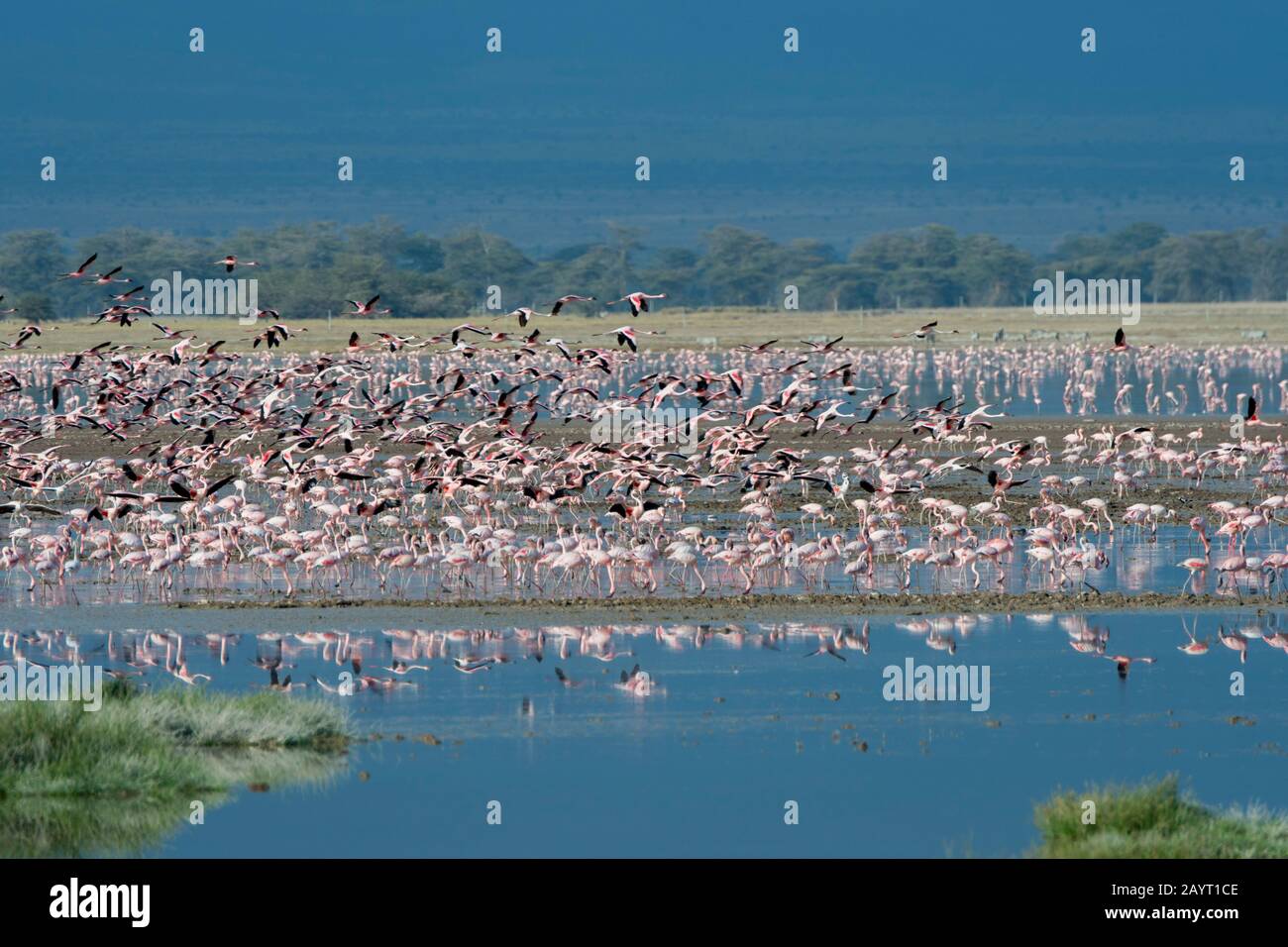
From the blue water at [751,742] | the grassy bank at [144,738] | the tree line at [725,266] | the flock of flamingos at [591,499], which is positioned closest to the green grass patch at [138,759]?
the grassy bank at [144,738]

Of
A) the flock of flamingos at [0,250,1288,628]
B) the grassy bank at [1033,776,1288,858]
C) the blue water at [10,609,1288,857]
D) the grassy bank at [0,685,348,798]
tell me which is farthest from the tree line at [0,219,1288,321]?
the grassy bank at [1033,776,1288,858]

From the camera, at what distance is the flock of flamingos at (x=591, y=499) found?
1719 centimetres

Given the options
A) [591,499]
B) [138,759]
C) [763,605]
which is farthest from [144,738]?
[591,499]

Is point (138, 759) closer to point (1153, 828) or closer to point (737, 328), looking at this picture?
point (1153, 828)

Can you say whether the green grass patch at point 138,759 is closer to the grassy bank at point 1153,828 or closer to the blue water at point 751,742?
the blue water at point 751,742

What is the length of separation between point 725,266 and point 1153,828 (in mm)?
113890

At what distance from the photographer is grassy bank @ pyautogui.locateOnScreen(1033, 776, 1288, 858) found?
9.17 m

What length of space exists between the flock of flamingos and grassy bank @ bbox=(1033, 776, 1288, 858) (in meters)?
6.84

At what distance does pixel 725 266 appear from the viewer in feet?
402

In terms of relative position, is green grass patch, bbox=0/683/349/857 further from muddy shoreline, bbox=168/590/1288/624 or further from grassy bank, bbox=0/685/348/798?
muddy shoreline, bbox=168/590/1288/624

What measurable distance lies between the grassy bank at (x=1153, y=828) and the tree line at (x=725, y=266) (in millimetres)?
91743
